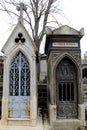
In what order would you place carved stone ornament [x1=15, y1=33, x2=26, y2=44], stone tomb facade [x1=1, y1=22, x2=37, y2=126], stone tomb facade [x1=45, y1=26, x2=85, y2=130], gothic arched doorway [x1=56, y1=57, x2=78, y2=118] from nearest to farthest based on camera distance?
stone tomb facade [x1=1, y1=22, x2=37, y2=126] < stone tomb facade [x1=45, y1=26, x2=85, y2=130] < gothic arched doorway [x1=56, y1=57, x2=78, y2=118] < carved stone ornament [x1=15, y1=33, x2=26, y2=44]

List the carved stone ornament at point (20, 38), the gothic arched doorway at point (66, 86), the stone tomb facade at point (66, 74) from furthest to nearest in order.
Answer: the carved stone ornament at point (20, 38)
the gothic arched doorway at point (66, 86)
the stone tomb facade at point (66, 74)

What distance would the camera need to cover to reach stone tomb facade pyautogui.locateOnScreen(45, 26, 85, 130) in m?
10.0

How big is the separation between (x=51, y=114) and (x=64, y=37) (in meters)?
3.41

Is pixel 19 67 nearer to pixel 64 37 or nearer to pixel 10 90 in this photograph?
pixel 10 90

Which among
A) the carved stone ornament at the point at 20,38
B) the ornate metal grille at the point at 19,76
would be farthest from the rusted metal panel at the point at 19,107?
the carved stone ornament at the point at 20,38

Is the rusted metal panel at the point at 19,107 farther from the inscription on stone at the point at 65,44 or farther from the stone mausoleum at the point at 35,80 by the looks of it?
the inscription on stone at the point at 65,44

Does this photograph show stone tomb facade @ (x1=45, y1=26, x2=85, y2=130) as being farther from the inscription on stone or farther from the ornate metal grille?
the ornate metal grille

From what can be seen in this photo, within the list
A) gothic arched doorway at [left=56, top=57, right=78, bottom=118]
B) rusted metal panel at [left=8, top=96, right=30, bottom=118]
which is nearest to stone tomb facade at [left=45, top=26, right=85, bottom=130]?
gothic arched doorway at [left=56, top=57, right=78, bottom=118]

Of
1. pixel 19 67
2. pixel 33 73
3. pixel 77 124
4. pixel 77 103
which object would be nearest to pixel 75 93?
pixel 77 103

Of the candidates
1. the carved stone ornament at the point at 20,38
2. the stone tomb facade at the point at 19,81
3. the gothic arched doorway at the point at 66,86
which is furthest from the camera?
the carved stone ornament at the point at 20,38

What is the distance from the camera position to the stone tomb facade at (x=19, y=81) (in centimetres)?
988

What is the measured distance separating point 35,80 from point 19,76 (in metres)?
0.73

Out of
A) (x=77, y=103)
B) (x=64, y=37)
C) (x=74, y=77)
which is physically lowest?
(x=77, y=103)

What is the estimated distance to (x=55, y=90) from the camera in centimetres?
1005
